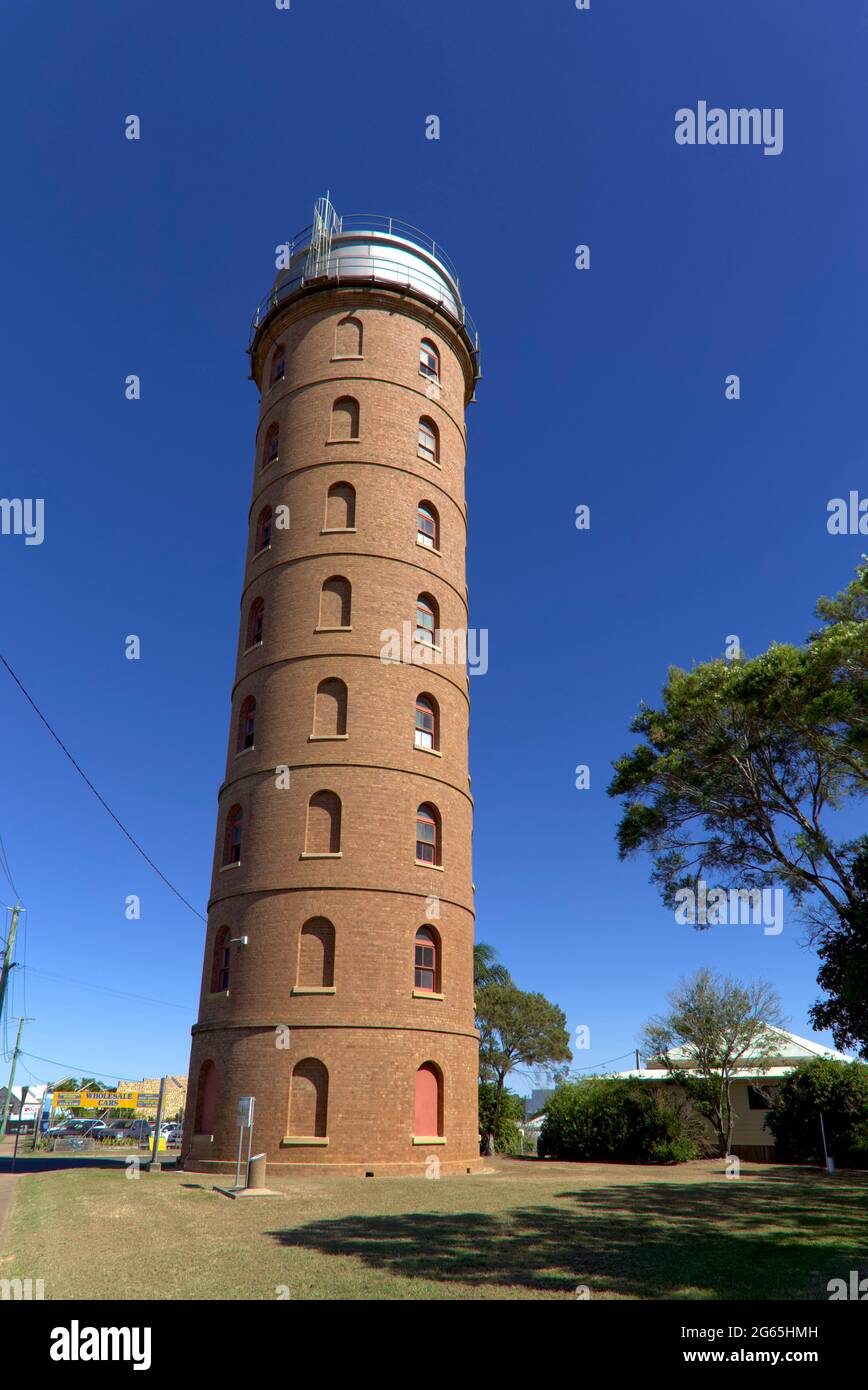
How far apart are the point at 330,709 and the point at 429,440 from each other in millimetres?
10433

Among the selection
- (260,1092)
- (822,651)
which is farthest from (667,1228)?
(260,1092)

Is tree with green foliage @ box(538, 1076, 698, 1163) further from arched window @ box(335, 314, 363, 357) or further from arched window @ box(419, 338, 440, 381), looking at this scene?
arched window @ box(335, 314, 363, 357)

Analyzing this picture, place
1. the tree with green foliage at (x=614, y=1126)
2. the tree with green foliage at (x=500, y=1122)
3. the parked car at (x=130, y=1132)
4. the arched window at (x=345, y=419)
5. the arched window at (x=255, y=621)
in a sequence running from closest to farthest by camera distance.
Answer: the tree with green foliage at (x=614, y=1126)
the arched window at (x=255, y=621)
the arched window at (x=345, y=419)
the tree with green foliage at (x=500, y=1122)
the parked car at (x=130, y=1132)

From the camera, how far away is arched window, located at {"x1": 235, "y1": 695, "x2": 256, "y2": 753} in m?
25.9

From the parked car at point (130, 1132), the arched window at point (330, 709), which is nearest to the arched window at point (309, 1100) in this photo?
the arched window at point (330, 709)

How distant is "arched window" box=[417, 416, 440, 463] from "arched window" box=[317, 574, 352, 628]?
5865 mm

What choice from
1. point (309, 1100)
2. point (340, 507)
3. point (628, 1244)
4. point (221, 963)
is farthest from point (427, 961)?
point (340, 507)

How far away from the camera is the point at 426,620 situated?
88.3 ft

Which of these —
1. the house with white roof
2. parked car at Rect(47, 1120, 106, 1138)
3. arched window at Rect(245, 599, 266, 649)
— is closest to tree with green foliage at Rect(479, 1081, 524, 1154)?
the house with white roof

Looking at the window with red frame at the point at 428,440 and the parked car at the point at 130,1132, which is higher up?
the window with red frame at the point at 428,440

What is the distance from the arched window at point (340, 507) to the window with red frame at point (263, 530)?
2.49 metres

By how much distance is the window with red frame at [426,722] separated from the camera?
25453 mm

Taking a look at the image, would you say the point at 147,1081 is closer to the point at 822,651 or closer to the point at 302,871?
the point at 302,871

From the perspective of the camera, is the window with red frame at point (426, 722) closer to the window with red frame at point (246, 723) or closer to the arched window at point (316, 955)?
the window with red frame at point (246, 723)
